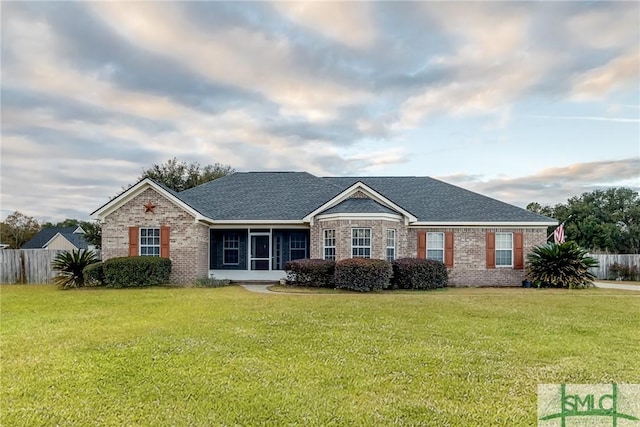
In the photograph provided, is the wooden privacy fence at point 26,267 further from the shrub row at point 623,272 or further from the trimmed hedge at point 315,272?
the shrub row at point 623,272

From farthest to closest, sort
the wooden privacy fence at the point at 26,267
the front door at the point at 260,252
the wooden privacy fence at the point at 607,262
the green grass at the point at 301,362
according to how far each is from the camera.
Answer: the wooden privacy fence at the point at 607,262 < the front door at the point at 260,252 < the wooden privacy fence at the point at 26,267 < the green grass at the point at 301,362

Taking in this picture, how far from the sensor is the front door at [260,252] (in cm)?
2292

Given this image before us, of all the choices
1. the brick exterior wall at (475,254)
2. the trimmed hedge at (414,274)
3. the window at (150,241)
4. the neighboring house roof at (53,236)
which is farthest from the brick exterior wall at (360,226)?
the neighboring house roof at (53,236)

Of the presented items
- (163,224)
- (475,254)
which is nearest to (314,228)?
(163,224)

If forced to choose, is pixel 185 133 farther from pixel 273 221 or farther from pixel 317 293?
pixel 317 293

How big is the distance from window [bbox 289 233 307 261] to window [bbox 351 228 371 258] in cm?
428

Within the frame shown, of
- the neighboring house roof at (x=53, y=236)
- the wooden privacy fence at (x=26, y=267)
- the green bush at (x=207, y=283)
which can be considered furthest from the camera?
the neighboring house roof at (x=53, y=236)

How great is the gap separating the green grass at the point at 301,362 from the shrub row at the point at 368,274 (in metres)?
5.02

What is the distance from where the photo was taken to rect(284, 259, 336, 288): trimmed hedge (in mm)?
18594

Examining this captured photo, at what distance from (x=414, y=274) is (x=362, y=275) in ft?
8.11

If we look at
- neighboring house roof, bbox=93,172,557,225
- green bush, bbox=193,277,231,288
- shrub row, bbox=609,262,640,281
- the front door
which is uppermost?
neighboring house roof, bbox=93,172,557,225

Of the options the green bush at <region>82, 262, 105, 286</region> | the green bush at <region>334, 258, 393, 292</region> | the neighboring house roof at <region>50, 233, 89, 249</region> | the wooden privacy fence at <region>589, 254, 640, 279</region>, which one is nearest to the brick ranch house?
the green bush at <region>82, 262, 105, 286</region>

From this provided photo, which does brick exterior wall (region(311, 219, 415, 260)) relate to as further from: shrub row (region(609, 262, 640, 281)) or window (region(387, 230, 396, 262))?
shrub row (region(609, 262, 640, 281))

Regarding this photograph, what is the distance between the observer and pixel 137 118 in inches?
788
